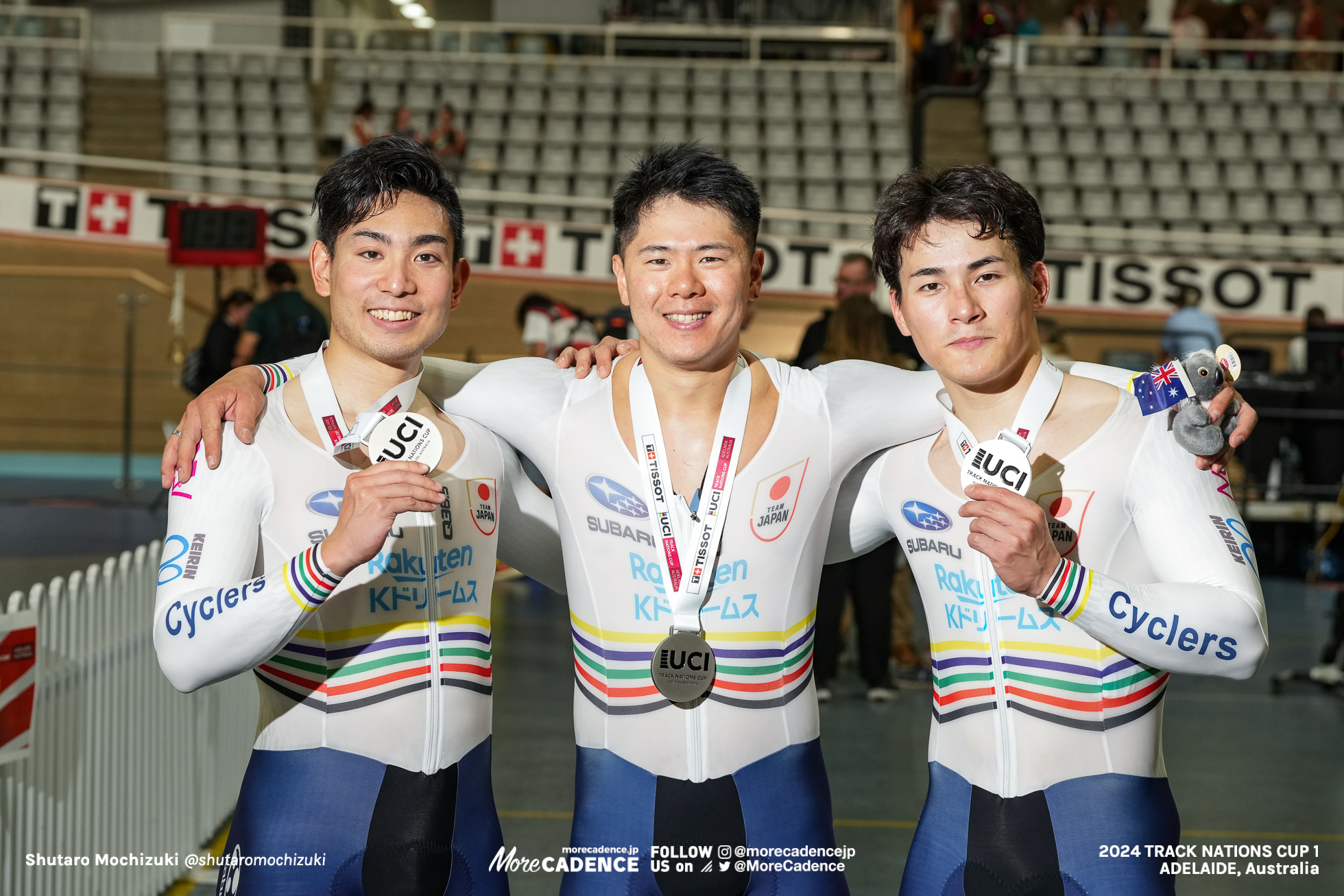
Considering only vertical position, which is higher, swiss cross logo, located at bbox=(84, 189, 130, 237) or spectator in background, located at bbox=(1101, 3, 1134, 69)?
spectator in background, located at bbox=(1101, 3, 1134, 69)

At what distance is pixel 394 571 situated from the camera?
7.13 feet

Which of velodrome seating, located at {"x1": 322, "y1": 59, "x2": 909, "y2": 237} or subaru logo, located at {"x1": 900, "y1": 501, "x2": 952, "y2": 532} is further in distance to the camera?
velodrome seating, located at {"x1": 322, "y1": 59, "x2": 909, "y2": 237}

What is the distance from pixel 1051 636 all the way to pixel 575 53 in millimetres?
16543

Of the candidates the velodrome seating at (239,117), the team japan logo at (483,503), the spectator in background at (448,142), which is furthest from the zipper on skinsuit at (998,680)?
the velodrome seating at (239,117)

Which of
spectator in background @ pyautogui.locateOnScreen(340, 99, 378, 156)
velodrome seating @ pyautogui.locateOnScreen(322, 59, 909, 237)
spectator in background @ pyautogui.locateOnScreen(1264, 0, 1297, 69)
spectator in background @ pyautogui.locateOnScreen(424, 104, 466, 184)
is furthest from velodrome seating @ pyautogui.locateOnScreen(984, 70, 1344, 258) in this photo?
spectator in background @ pyautogui.locateOnScreen(340, 99, 378, 156)

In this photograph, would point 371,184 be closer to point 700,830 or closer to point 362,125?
point 700,830

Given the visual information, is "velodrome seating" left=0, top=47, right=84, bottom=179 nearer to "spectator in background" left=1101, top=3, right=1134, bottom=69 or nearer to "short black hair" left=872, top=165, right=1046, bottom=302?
"spectator in background" left=1101, top=3, right=1134, bottom=69

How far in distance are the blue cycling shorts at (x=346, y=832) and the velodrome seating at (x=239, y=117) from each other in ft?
43.6

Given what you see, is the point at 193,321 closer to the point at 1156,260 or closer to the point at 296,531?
the point at 1156,260

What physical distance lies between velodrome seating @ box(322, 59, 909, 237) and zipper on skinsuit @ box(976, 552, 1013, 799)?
12.6 m

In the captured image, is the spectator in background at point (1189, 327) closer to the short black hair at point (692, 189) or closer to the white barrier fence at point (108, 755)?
the white barrier fence at point (108, 755)

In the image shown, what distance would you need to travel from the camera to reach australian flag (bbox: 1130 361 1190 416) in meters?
2.00

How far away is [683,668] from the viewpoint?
213 cm

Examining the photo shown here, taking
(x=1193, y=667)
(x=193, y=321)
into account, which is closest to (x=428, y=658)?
(x=1193, y=667)
